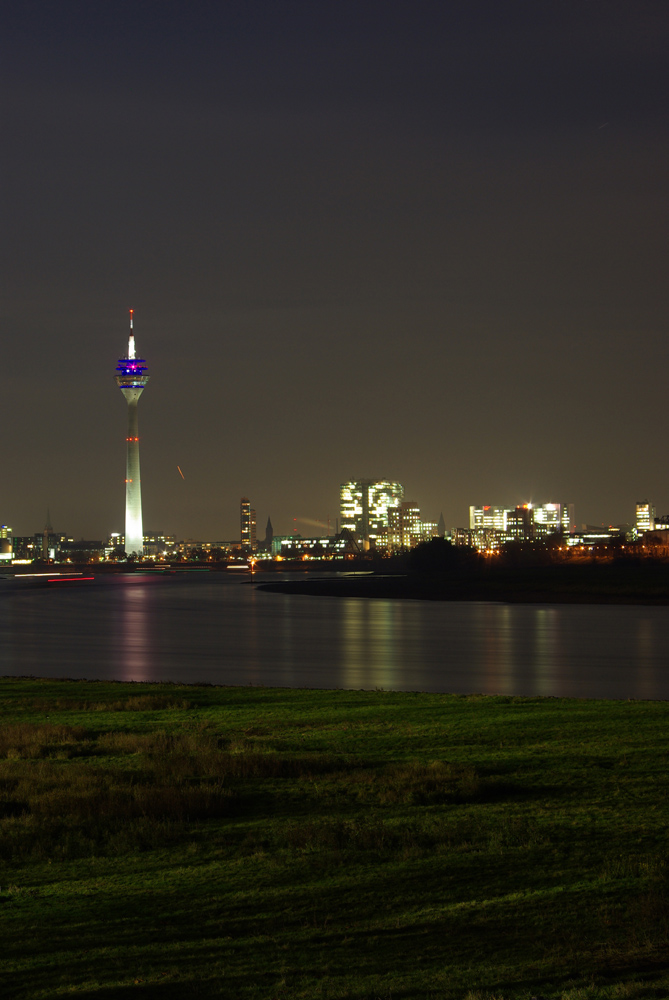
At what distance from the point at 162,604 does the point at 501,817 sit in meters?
104

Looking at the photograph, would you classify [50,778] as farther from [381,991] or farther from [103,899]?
[381,991]

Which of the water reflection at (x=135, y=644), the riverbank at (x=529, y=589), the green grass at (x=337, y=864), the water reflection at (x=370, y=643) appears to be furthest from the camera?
the riverbank at (x=529, y=589)

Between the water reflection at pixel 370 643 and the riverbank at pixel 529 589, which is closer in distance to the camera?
the water reflection at pixel 370 643

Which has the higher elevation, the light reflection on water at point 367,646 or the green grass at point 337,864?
the green grass at point 337,864

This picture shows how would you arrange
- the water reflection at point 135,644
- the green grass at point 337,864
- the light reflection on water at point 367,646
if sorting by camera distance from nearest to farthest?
1. the green grass at point 337,864
2. the light reflection on water at point 367,646
3. the water reflection at point 135,644

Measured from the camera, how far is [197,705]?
83.5ft

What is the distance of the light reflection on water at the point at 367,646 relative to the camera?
1523 inches

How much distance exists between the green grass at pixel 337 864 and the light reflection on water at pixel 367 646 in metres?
17.3

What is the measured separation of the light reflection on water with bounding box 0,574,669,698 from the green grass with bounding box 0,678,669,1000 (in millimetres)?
17259

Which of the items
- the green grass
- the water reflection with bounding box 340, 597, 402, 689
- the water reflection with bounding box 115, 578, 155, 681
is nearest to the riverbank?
the water reflection with bounding box 340, 597, 402, 689

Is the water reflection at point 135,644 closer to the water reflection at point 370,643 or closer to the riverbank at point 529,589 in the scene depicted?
the water reflection at point 370,643

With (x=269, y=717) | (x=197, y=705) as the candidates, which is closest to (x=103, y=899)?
(x=269, y=717)

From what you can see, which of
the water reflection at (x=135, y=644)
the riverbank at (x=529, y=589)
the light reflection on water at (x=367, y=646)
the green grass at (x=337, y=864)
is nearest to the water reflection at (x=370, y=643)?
the light reflection on water at (x=367, y=646)

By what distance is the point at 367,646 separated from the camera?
5575 centimetres
